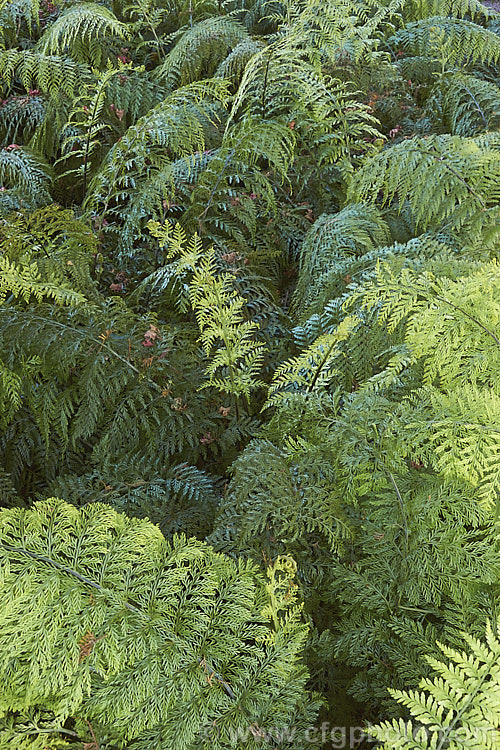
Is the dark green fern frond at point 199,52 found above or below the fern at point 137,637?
above

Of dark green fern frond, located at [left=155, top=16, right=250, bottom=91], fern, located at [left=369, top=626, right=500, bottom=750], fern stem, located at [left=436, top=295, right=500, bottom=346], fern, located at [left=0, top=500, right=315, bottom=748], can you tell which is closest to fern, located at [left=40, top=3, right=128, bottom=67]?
dark green fern frond, located at [left=155, top=16, right=250, bottom=91]

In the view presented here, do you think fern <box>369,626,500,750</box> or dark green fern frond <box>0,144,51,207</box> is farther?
dark green fern frond <box>0,144,51,207</box>

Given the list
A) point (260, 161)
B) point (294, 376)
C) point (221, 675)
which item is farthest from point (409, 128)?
point (221, 675)

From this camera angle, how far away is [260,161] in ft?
6.16

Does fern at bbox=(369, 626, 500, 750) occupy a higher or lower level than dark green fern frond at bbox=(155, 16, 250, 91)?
lower

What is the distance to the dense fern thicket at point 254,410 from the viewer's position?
65 centimetres

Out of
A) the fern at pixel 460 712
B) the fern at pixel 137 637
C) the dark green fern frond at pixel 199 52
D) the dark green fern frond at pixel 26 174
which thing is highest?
the dark green fern frond at pixel 199 52

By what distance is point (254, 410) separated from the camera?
1.34m

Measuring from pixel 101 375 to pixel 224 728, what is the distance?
70cm

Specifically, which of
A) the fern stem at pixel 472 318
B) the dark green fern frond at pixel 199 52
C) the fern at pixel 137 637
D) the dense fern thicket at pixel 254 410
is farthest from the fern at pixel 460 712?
the dark green fern frond at pixel 199 52

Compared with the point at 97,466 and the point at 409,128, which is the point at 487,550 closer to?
the point at 97,466

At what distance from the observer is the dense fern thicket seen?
0.65 m

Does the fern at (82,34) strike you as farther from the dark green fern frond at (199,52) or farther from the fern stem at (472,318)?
the fern stem at (472,318)

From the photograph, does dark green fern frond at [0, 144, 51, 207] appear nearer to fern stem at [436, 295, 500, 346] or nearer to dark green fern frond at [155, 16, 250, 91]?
dark green fern frond at [155, 16, 250, 91]
